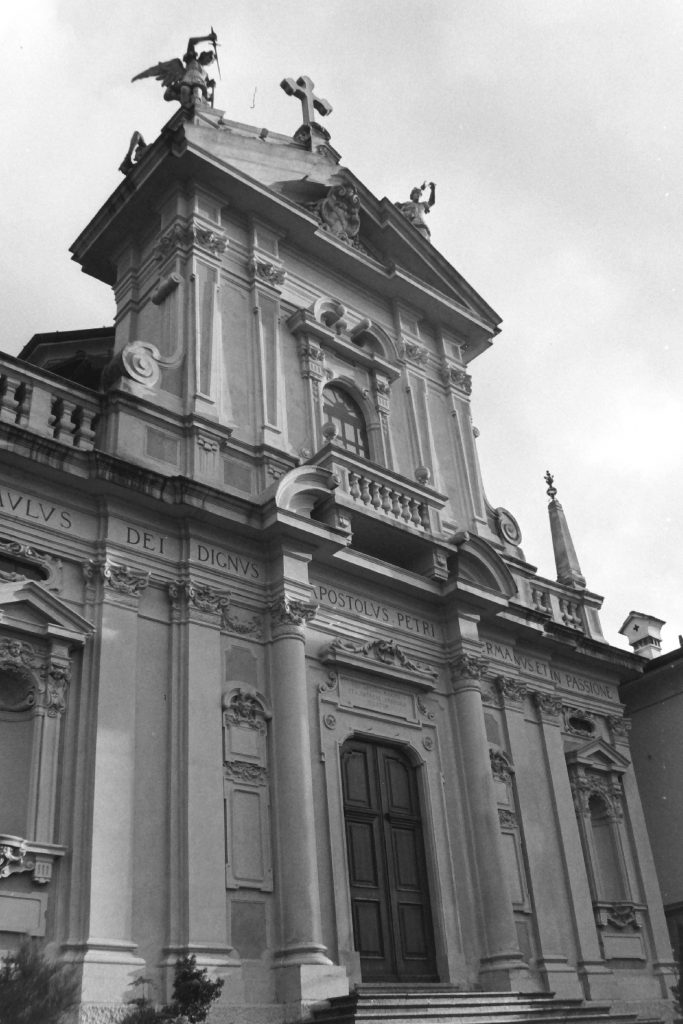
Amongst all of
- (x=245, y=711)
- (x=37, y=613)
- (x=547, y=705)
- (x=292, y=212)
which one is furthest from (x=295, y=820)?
(x=292, y=212)

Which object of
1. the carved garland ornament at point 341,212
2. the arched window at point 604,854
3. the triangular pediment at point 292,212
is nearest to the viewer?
the triangular pediment at point 292,212

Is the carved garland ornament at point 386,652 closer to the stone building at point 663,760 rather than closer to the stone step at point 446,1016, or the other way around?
the stone step at point 446,1016

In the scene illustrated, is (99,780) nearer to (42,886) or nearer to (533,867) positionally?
(42,886)

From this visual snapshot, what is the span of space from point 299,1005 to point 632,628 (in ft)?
38.4

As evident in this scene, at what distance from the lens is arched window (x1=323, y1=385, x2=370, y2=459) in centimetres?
1653

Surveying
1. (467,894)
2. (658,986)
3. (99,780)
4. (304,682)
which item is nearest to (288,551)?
(304,682)

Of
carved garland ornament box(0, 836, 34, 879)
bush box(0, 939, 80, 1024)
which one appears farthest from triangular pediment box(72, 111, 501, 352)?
bush box(0, 939, 80, 1024)

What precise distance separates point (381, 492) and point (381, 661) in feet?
8.14

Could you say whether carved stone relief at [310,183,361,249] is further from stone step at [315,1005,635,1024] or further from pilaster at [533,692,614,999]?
stone step at [315,1005,635,1024]

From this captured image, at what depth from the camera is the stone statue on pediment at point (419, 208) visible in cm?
1972

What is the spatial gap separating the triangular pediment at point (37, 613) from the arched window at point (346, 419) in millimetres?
6143

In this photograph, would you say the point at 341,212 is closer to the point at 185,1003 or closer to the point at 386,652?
the point at 386,652

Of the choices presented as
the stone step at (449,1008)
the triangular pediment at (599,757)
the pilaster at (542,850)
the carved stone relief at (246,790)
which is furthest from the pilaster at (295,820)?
the triangular pediment at (599,757)

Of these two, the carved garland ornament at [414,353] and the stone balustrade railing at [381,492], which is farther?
the carved garland ornament at [414,353]
